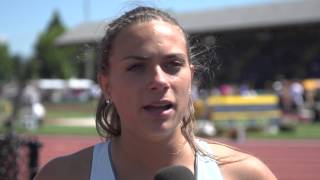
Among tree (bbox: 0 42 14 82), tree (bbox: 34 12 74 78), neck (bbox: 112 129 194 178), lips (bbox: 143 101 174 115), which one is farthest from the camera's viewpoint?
tree (bbox: 0 42 14 82)

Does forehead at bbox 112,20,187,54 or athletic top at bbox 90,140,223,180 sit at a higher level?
forehead at bbox 112,20,187,54

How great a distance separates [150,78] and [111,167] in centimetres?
36

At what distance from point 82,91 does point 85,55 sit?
217ft

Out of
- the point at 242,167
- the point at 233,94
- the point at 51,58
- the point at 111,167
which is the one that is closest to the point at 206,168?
the point at 242,167

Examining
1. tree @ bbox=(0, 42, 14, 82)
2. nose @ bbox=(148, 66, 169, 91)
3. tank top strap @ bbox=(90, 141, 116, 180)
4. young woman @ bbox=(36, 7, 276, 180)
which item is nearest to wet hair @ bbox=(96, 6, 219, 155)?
young woman @ bbox=(36, 7, 276, 180)

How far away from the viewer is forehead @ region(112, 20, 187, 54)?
1.94 m

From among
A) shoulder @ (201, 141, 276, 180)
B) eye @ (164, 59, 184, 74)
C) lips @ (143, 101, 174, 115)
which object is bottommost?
shoulder @ (201, 141, 276, 180)

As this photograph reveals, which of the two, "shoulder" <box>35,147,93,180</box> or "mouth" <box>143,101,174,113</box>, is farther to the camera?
"shoulder" <box>35,147,93,180</box>

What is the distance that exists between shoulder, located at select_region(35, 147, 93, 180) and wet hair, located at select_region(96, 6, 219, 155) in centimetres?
17

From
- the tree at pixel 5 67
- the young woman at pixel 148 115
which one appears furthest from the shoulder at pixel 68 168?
the tree at pixel 5 67

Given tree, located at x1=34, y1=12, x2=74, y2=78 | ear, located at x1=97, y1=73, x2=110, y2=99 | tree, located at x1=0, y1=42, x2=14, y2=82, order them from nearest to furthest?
ear, located at x1=97, y1=73, x2=110, y2=99
tree, located at x1=34, y1=12, x2=74, y2=78
tree, located at x1=0, y1=42, x2=14, y2=82

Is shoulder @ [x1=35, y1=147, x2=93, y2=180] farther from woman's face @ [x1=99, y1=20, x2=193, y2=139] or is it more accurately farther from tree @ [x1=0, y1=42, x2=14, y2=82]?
tree @ [x1=0, y1=42, x2=14, y2=82]

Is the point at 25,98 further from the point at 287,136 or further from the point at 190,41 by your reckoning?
the point at 190,41

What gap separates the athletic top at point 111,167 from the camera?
2.01 metres
